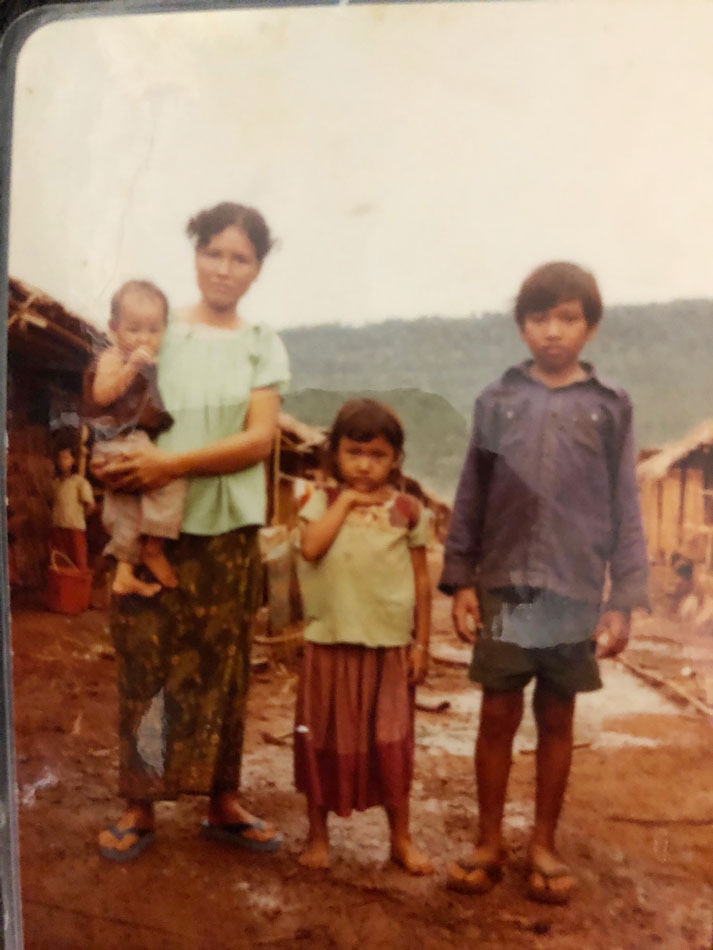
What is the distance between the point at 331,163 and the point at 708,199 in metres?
0.49

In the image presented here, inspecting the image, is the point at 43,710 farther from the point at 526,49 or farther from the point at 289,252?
the point at 526,49

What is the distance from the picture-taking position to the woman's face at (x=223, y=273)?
3.67ft

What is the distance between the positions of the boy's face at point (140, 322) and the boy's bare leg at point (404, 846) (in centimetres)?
71

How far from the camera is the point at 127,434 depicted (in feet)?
3.73

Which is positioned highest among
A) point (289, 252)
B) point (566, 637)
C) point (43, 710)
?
point (289, 252)

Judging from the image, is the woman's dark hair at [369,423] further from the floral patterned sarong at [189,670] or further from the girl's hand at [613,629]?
the girl's hand at [613,629]

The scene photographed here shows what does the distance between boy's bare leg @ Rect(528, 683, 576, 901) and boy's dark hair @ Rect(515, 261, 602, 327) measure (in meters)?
0.50

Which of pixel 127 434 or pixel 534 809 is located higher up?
pixel 127 434

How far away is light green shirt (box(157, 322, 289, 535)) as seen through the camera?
1110mm

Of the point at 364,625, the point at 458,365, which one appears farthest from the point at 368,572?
the point at 458,365

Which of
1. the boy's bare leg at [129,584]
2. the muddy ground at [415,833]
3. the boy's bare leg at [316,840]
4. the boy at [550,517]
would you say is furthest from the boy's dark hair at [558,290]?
the boy's bare leg at [316,840]

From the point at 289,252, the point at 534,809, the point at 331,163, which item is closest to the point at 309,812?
the point at 534,809

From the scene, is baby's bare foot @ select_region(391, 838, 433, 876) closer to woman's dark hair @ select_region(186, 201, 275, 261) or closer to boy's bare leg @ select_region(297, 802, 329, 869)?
boy's bare leg @ select_region(297, 802, 329, 869)

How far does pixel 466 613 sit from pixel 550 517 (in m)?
0.17
